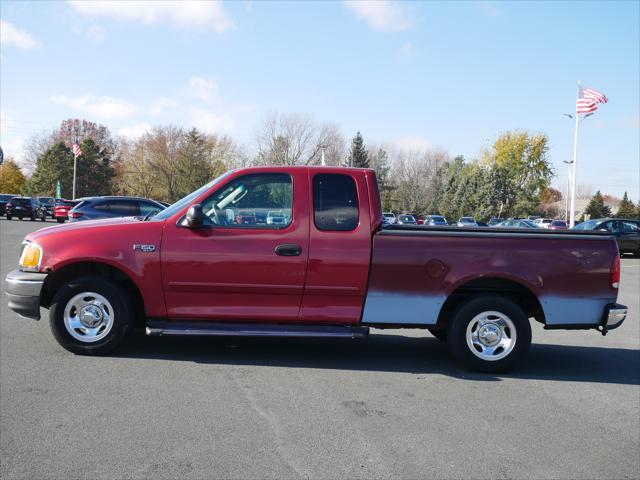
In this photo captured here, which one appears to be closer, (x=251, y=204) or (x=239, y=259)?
(x=239, y=259)

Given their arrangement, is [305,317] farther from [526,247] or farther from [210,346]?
[526,247]

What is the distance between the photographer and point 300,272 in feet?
19.2

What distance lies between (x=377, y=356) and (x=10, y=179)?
84.8 meters

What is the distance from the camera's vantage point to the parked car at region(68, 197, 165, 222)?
17953 millimetres

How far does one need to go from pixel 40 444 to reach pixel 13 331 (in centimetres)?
360

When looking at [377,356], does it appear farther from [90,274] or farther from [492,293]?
[90,274]

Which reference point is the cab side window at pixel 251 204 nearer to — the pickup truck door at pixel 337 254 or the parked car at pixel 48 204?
the pickup truck door at pixel 337 254

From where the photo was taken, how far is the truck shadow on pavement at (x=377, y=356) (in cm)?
616

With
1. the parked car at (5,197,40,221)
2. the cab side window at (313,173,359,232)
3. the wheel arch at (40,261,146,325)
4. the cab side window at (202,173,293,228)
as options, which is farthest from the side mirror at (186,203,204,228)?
the parked car at (5,197,40,221)

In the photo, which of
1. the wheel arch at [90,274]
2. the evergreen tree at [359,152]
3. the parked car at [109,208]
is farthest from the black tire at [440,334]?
the evergreen tree at [359,152]

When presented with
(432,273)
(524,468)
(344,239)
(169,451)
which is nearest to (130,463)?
(169,451)

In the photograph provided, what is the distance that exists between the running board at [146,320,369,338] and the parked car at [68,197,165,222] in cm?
1278

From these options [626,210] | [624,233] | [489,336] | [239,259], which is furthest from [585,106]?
[626,210]

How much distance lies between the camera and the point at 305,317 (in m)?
5.96
